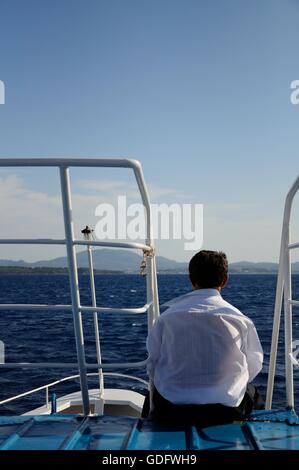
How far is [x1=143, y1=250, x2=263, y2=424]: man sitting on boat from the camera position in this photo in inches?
109

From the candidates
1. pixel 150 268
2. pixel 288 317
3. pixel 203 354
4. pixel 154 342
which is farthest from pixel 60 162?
pixel 288 317

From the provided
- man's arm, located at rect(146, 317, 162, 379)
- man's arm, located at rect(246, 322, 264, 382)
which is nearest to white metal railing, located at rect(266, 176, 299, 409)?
man's arm, located at rect(246, 322, 264, 382)

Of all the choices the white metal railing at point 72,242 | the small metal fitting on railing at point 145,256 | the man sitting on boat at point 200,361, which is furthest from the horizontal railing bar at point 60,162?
the man sitting on boat at point 200,361

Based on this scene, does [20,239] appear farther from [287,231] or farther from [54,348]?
[54,348]

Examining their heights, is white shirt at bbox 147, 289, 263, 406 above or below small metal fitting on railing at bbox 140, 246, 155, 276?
below

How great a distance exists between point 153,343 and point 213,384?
14.9 inches

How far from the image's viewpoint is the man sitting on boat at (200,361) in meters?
2.77

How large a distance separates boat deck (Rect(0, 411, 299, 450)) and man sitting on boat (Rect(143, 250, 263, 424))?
0.32 ft

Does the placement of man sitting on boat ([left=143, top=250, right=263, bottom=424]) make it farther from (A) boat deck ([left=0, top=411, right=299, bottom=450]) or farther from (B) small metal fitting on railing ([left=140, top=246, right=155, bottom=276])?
(B) small metal fitting on railing ([left=140, top=246, right=155, bottom=276])

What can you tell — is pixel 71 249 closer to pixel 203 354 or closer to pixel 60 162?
pixel 60 162

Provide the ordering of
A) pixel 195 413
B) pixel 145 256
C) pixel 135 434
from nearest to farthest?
pixel 135 434, pixel 195 413, pixel 145 256

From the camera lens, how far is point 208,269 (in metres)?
3.04

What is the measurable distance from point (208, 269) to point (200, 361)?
0.52 meters
